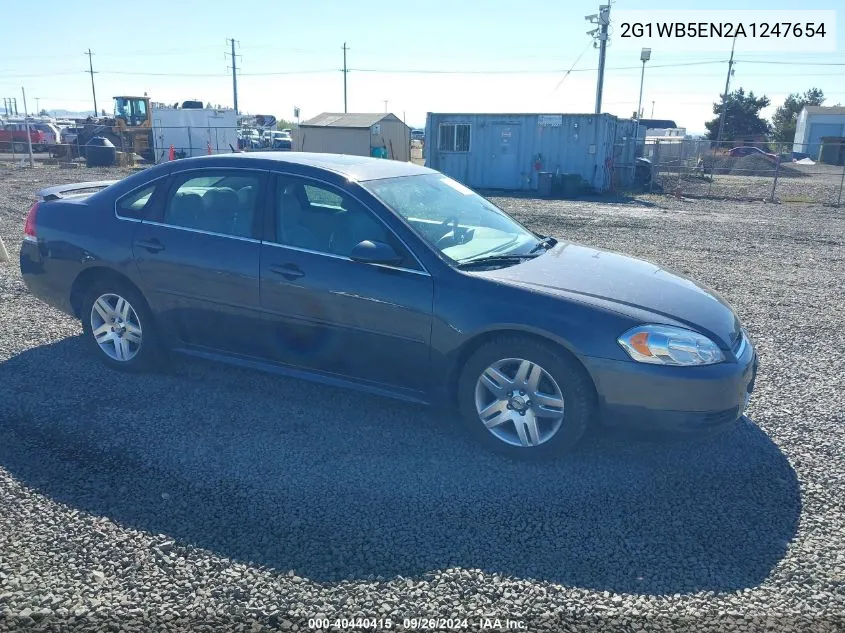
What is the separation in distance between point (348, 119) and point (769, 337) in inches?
941

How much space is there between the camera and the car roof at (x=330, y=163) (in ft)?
14.9

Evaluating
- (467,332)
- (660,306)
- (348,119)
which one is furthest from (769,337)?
(348,119)

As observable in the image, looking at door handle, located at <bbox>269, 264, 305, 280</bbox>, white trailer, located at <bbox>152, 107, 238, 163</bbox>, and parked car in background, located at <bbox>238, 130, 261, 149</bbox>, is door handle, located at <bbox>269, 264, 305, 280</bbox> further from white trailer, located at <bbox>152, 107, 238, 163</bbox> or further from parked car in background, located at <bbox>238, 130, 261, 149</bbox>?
parked car in background, located at <bbox>238, 130, 261, 149</bbox>

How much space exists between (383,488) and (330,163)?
2278 mm

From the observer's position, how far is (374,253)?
396 centimetres

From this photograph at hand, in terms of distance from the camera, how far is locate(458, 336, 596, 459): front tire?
3721 mm

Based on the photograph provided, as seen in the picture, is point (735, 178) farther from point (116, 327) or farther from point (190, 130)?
point (116, 327)

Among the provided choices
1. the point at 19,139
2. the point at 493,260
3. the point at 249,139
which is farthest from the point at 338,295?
the point at 19,139

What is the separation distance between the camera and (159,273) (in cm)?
475

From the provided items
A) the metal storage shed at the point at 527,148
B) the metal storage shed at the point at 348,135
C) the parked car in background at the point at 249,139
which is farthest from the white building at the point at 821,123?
the metal storage shed at the point at 348,135

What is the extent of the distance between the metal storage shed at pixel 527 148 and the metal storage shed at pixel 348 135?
316cm

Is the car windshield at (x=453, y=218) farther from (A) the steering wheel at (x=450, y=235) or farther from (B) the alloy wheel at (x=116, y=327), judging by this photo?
(B) the alloy wheel at (x=116, y=327)

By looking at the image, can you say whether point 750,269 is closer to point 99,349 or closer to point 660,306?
point 660,306

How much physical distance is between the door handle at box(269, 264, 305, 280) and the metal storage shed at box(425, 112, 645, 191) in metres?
19.7
